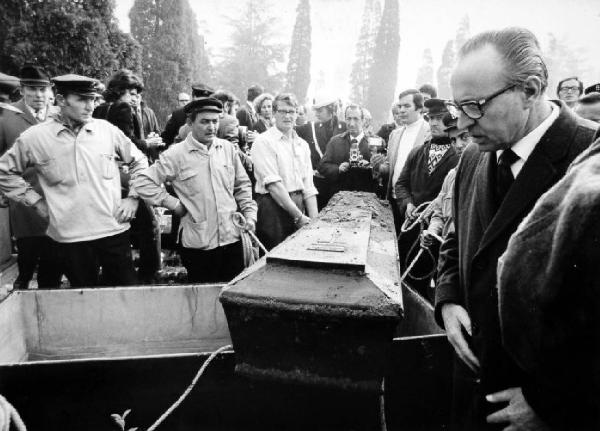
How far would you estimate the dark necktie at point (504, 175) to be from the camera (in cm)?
140

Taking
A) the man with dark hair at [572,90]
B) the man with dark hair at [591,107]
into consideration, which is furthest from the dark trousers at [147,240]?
the man with dark hair at [572,90]

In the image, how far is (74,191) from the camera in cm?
312

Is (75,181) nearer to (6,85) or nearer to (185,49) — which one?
(6,85)

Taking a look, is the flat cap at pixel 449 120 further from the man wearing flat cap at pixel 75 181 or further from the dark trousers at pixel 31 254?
the dark trousers at pixel 31 254

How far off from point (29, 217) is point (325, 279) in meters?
3.53

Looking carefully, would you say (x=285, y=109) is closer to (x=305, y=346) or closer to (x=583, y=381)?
(x=305, y=346)

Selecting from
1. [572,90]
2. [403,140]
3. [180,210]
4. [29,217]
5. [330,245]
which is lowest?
[29,217]

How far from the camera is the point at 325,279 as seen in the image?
1613mm

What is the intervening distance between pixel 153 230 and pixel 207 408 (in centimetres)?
281

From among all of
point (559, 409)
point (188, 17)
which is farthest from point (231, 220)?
point (188, 17)

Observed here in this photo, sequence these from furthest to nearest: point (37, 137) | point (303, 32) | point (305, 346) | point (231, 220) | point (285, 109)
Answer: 1. point (303, 32)
2. point (285, 109)
3. point (231, 220)
4. point (37, 137)
5. point (305, 346)

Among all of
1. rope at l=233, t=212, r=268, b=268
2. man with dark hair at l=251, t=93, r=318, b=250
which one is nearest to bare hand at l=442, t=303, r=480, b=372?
rope at l=233, t=212, r=268, b=268

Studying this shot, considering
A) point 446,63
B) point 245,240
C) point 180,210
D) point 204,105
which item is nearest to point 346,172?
point 245,240

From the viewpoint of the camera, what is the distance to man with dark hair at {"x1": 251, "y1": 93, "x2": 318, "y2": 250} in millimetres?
3857
